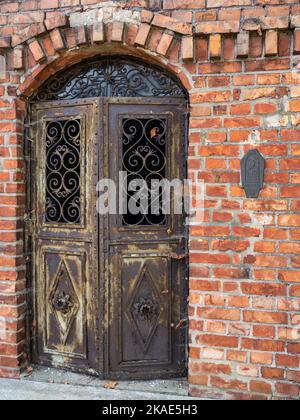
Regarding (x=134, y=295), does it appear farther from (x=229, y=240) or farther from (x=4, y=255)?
(x=4, y=255)

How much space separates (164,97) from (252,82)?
0.67 m

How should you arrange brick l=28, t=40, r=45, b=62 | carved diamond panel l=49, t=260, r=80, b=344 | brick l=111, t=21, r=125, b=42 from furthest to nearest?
carved diamond panel l=49, t=260, r=80, b=344, brick l=28, t=40, r=45, b=62, brick l=111, t=21, r=125, b=42

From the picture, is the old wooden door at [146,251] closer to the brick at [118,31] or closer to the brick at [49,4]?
the brick at [118,31]

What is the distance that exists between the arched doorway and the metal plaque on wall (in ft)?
1.69

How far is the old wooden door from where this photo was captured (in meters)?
2.97

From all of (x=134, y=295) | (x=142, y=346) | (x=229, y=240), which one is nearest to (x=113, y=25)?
(x=229, y=240)

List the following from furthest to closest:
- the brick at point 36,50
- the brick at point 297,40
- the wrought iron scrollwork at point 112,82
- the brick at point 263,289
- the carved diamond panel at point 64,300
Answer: the carved diamond panel at point 64,300 < the wrought iron scrollwork at point 112,82 < the brick at point 36,50 < the brick at point 263,289 < the brick at point 297,40

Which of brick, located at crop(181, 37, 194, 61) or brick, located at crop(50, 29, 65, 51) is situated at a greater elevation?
brick, located at crop(50, 29, 65, 51)

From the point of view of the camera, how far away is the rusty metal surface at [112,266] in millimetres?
2971

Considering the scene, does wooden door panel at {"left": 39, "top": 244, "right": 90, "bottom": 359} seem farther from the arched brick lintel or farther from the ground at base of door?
the arched brick lintel

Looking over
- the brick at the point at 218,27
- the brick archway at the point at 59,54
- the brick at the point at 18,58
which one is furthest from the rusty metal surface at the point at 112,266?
the brick at the point at 218,27

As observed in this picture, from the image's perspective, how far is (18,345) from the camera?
3061mm

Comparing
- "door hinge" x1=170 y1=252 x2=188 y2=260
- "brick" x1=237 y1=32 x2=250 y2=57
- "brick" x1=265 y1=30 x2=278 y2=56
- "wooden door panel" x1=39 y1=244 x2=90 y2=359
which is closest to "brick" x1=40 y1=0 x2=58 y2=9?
"brick" x1=237 y1=32 x2=250 y2=57

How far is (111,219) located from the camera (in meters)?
2.98
